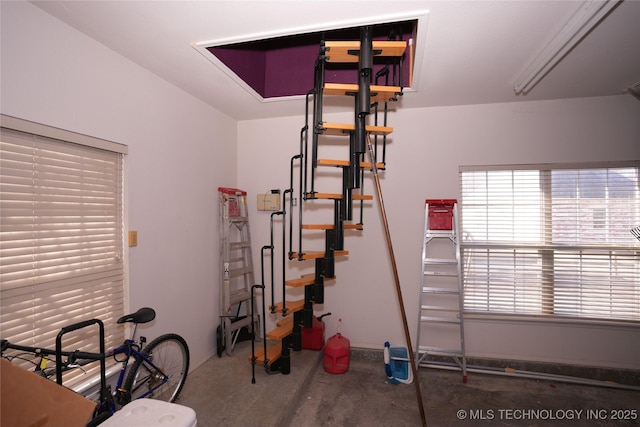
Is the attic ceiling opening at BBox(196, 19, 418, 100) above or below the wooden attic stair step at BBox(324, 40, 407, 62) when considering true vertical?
above

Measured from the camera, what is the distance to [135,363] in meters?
1.93

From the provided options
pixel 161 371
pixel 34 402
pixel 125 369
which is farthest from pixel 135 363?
pixel 34 402

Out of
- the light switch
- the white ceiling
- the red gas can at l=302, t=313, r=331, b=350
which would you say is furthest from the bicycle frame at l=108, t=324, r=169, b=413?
the white ceiling

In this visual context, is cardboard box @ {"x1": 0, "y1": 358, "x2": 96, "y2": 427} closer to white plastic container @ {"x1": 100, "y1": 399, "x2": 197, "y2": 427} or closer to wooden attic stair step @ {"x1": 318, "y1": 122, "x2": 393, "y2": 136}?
white plastic container @ {"x1": 100, "y1": 399, "x2": 197, "y2": 427}

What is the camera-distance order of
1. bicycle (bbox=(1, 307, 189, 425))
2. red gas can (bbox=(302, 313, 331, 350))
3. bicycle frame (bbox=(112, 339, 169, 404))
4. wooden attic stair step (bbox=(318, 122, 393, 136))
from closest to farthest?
1. bicycle (bbox=(1, 307, 189, 425))
2. bicycle frame (bbox=(112, 339, 169, 404))
3. wooden attic stair step (bbox=(318, 122, 393, 136))
4. red gas can (bbox=(302, 313, 331, 350))

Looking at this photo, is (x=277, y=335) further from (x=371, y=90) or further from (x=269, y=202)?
(x=371, y=90)

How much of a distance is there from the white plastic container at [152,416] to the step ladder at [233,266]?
1.69m

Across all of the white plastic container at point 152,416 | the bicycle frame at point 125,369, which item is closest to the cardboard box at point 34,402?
the white plastic container at point 152,416

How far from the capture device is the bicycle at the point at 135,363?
1472mm

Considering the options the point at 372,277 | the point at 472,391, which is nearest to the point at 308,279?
the point at 372,277

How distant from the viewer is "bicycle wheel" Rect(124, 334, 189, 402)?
6.57ft

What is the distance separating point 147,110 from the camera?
2246 mm

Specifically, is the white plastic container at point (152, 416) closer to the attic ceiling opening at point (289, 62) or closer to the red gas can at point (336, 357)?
the red gas can at point (336, 357)

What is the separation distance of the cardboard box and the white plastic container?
0.50ft
